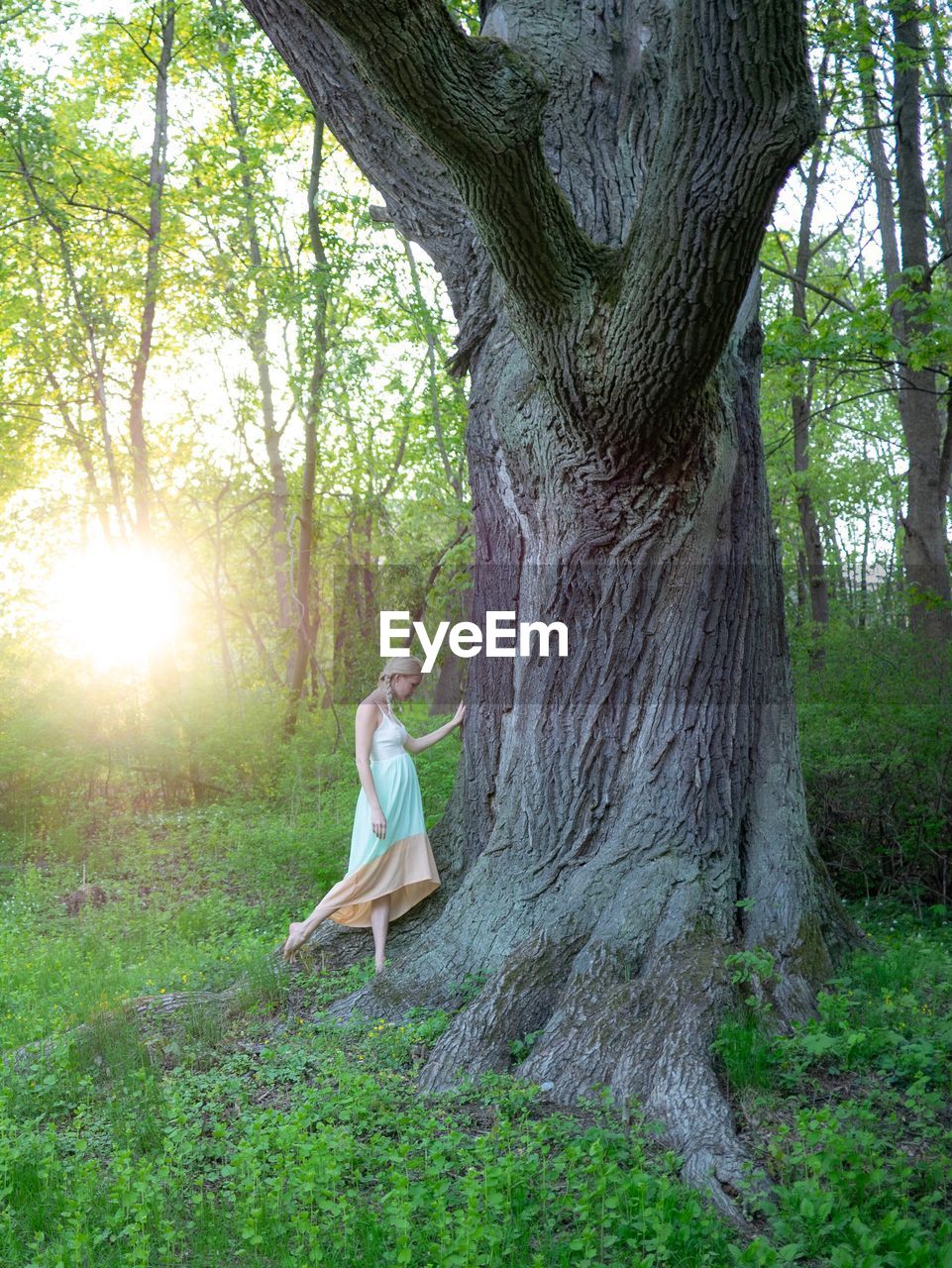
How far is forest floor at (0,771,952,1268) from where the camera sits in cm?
Answer: 383

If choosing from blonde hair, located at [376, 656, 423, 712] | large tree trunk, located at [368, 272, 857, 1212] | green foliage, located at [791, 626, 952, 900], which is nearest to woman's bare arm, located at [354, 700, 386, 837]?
blonde hair, located at [376, 656, 423, 712]

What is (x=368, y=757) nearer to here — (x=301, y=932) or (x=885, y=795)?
(x=301, y=932)

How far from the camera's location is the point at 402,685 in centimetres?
745

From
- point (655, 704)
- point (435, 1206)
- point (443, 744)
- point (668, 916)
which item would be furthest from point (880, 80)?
point (435, 1206)

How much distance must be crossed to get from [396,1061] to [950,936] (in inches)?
160

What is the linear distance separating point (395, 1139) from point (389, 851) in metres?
2.32

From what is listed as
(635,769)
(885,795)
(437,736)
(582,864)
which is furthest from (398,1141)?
(885,795)

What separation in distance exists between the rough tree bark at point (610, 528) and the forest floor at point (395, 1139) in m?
0.27

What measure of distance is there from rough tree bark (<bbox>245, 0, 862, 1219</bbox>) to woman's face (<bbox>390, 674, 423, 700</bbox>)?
1.68 feet

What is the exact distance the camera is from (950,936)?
7.52m

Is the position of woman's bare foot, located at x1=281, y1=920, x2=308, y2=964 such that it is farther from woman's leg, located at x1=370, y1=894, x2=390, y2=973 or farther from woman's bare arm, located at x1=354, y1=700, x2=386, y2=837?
woman's bare arm, located at x1=354, y1=700, x2=386, y2=837

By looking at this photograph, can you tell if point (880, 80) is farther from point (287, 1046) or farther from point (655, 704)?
point (287, 1046)

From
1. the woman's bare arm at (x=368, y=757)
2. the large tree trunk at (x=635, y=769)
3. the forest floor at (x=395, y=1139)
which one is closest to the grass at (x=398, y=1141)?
the forest floor at (x=395, y=1139)

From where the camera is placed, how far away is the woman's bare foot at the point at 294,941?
22.9ft
